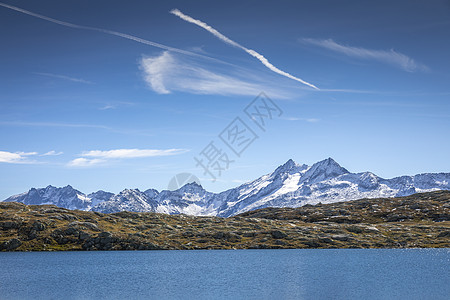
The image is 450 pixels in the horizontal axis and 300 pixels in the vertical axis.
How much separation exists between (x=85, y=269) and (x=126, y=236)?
278ft

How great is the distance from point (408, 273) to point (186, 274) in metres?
53.9

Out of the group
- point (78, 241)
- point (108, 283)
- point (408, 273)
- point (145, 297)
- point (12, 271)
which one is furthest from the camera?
point (78, 241)

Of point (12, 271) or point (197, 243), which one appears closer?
point (12, 271)

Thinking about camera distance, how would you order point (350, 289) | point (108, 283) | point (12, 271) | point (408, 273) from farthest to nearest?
point (12, 271) → point (408, 273) → point (108, 283) → point (350, 289)

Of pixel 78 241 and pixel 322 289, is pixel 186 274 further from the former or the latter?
pixel 78 241

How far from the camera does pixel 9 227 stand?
194000mm

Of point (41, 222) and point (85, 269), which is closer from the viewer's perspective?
point (85, 269)

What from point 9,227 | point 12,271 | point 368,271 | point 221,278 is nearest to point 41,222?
point 9,227

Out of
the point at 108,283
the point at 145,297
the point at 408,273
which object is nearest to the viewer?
the point at 145,297

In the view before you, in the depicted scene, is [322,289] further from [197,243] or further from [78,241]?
[78,241]

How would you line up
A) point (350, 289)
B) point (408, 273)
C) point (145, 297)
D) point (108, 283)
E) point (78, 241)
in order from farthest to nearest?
1. point (78, 241)
2. point (408, 273)
3. point (108, 283)
4. point (350, 289)
5. point (145, 297)

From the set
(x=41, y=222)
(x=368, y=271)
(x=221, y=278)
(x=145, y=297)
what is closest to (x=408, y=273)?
(x=368, y=271)

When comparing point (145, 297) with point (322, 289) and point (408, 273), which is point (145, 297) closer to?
point (322, 289)

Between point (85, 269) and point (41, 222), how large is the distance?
10033 centimetres
